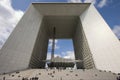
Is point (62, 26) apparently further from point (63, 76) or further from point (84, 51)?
point (63, 76)

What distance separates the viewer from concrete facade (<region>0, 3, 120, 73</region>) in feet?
83.1

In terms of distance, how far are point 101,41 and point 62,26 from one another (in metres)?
17.9

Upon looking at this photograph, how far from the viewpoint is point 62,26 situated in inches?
1742

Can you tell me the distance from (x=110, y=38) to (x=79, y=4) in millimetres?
12230

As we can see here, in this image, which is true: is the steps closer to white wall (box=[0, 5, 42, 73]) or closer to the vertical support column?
white wall (box=[0, 5, 42, 73])

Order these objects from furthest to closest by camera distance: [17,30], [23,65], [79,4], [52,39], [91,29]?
[52,39] < [79,4] < [91,29] < [17,30] < [23,65]

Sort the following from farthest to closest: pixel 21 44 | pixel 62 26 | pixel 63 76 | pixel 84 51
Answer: pixel 62 26
pixel 84 51
pixel 21 44
pixel 63 76

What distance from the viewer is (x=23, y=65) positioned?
2766cm

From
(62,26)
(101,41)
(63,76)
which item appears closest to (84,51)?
(101,41)

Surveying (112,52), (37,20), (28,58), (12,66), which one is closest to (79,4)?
(37,20)

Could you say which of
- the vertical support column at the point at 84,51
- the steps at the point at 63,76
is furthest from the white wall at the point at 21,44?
the vertical support column at the point at 84,51

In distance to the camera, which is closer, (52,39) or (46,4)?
(46,4)

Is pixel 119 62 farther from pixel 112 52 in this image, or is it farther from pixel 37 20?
pixel 37 20

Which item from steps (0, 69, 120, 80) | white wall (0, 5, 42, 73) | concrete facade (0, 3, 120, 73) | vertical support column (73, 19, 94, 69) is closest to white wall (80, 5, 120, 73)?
concrete facade (0, 3, 120, 73)
